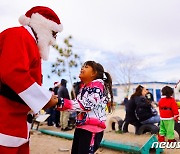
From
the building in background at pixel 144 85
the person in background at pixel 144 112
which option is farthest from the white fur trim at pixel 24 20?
the building in background at pixel 144 85

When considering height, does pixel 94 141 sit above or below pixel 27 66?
below

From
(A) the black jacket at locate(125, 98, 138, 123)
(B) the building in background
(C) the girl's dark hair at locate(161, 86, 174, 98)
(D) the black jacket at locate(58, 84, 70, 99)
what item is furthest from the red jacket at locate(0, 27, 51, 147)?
(B) the building in background

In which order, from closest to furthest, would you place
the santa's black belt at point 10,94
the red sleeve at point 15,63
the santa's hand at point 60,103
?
1. the red sleeve at point 15,63
2. the santa's black belt at point 10,94
3. the santa's hand at point 60,103

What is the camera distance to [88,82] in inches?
121

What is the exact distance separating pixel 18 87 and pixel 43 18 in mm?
654

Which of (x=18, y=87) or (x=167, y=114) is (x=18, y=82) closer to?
(x=18, y=87)

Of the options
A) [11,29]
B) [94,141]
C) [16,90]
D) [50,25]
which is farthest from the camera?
[94,141]

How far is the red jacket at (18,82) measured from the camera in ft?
5.61

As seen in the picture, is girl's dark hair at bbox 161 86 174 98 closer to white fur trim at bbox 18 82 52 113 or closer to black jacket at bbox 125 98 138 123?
black jacket at bbox 125 98 138 123

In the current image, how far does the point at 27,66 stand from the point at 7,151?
22.5 inches

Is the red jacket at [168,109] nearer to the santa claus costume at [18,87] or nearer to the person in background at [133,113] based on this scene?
the person in background at [133,113]

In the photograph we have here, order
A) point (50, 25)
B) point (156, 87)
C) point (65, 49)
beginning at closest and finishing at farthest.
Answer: point (50, 25)
point (65, 49)
point (156, 87)

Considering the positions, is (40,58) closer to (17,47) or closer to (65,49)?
(17,47)

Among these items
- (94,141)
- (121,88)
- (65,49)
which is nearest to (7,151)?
(94,141)
